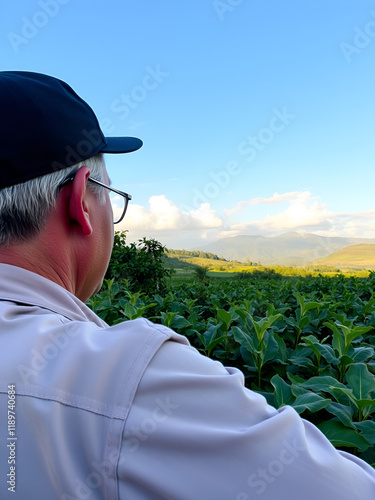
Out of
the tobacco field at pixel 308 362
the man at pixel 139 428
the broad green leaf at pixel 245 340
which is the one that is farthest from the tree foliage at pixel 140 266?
the man at pixel 139 428

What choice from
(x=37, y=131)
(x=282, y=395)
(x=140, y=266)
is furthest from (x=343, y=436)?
(x=140, y=266)

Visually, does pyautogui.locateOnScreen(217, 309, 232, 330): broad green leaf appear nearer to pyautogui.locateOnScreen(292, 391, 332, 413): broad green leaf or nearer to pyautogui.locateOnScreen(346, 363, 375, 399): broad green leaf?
pyautogui.locateOnScreen(346, 363, 375, 399): broad green leaf

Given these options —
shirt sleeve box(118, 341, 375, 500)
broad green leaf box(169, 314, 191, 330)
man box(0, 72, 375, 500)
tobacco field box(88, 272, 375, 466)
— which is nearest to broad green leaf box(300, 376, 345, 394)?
tobacco field box(88, 272, 375, 466)

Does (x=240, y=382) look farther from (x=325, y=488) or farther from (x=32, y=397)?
(x=32, y=397)

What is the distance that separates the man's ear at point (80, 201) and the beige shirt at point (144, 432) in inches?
17.4

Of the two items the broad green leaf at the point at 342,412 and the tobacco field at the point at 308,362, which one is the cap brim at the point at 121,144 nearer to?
the tobacco field at the point at 308,362

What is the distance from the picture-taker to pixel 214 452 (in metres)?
0.75

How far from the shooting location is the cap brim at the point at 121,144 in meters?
1.48

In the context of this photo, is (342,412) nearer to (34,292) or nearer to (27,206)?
(34,292)

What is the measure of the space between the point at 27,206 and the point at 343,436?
1346mm

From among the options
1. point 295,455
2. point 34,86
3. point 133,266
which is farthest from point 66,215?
point 133,266

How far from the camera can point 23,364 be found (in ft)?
2.77

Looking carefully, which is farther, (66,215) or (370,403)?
(370,403)

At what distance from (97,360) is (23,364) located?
0.17 m
